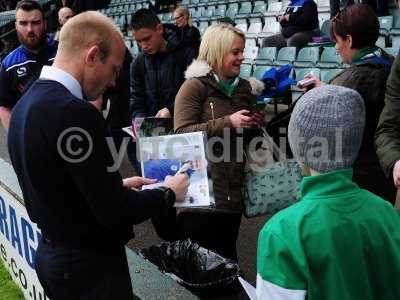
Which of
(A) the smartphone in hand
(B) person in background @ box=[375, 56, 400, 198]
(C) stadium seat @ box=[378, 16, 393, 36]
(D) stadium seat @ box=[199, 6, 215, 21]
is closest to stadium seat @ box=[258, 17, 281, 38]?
(D) stadium seat @ box=[199, 6, 215, 21]

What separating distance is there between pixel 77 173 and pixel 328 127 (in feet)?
2.42

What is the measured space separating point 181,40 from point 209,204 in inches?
76.6

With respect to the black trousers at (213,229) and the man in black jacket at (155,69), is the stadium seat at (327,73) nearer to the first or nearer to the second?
the man in black jacket at (155,69)

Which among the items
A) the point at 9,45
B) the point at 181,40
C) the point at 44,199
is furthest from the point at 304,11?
the point at 9,45

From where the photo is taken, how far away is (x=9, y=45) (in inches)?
649

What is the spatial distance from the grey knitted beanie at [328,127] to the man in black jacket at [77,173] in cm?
60

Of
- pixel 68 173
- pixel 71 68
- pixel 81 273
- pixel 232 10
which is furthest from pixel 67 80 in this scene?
pixel 232 10

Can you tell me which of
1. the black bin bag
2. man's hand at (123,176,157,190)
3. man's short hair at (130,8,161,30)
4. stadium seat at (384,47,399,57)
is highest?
man's short hair at (130,8,161,30)

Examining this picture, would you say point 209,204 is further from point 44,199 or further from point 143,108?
point 143,108

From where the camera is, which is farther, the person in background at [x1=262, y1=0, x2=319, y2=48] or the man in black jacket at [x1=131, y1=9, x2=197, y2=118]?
the person in background at [x1=262, y1=0, x2=319, y2=48]

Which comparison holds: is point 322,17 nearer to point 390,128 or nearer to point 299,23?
point 299,23

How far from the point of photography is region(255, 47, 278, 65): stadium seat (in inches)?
347

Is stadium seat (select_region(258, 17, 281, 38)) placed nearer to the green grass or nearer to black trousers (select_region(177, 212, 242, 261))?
the green grass

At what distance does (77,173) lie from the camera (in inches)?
58.8
